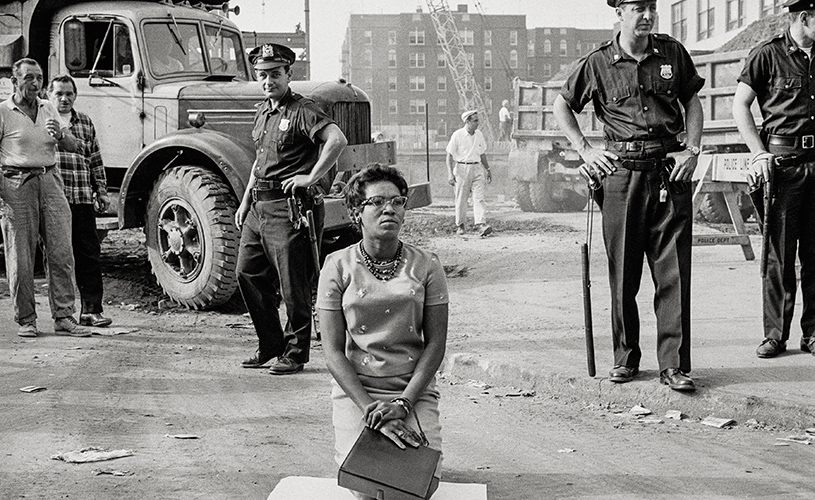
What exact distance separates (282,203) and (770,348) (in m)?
3.24

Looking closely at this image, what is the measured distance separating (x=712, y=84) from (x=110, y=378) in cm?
1220

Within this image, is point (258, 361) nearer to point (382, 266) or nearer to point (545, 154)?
point (382, 266)

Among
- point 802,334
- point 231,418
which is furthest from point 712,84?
point 231,418

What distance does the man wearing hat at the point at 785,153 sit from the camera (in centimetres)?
665

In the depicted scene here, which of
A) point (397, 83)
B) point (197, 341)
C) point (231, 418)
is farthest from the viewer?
point (397, 83)

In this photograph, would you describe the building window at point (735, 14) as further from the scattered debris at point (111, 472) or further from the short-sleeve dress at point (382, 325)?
the scattered debris at point (111, 472)

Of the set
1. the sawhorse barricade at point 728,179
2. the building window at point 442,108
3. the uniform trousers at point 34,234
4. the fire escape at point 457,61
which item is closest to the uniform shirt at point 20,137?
the uniform trousers at point 34,234

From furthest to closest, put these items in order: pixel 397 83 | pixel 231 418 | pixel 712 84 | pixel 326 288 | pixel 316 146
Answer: pixel 397 83 → pixel 712 84 → pixel 316 146 → pixel 231 418 → pixel 326 288

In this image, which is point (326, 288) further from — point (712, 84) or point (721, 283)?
point (712, 84)

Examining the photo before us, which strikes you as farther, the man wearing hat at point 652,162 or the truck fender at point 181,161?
the truck fender at point 181,161

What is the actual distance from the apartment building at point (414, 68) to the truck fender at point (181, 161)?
68337 mm

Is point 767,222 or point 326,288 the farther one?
point 767,222

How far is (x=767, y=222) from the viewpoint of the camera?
6770 mm

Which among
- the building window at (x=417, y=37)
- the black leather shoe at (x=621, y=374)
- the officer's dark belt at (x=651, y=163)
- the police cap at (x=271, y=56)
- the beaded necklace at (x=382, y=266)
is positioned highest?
the building window at (x=417, y=37)
